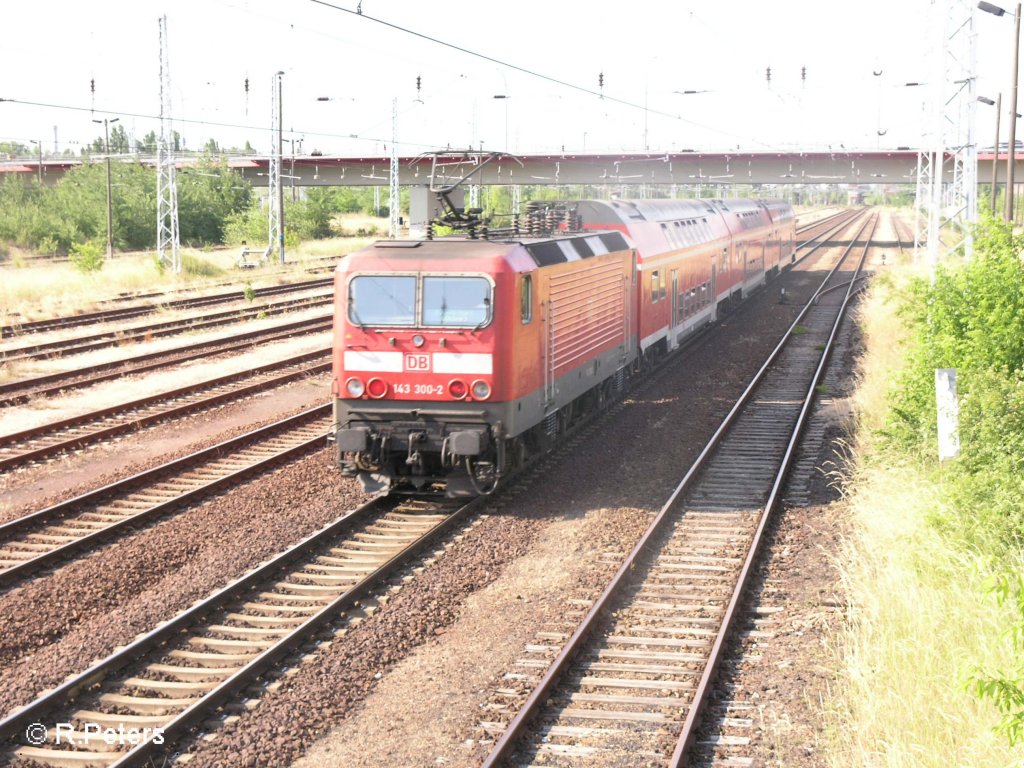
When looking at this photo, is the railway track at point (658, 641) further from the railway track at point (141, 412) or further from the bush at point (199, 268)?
the bush at point (199, 268)

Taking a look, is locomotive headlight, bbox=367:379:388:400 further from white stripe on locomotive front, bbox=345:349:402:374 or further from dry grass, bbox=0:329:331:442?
dry grass, bbox=0:329:331:442

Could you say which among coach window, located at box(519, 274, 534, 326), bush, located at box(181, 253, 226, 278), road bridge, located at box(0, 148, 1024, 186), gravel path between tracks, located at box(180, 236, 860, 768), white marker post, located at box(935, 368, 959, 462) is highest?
road bridge, located at box(0, 148, 1024, 186)

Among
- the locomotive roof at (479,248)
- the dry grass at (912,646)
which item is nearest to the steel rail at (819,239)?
the locomotive roof at (479,248)

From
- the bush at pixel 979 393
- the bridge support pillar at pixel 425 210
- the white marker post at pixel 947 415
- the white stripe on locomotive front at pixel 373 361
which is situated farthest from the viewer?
the bridge support pillar at pixel 425 210

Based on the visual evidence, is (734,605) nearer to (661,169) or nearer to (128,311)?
(128,311)

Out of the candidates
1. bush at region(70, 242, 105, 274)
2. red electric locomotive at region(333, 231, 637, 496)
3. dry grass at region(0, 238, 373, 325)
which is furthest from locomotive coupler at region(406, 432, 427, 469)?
bush at region(70, 242, 105, 274)

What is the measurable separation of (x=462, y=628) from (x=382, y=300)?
14.4 feet

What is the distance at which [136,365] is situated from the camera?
907 inches

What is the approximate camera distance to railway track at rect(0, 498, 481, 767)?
24.4ft

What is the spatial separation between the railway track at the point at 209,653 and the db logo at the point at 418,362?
161 centimetres

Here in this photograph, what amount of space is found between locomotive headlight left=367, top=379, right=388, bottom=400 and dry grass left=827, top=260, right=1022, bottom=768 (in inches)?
198

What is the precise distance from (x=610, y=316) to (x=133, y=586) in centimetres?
905

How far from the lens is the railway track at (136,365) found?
66.5ft

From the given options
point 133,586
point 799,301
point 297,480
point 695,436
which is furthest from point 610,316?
point 799,301
